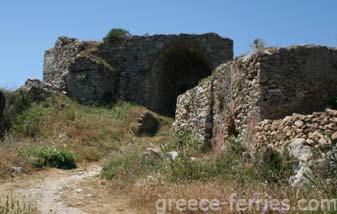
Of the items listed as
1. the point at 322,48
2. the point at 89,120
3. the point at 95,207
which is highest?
the point at 322,48

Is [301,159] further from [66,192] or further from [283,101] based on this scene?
[66,192]

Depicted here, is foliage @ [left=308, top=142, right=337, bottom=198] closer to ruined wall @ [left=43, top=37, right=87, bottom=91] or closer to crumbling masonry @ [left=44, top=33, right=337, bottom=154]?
crumbling masonry @ [left=44, top=33, right=337, bottom=154]

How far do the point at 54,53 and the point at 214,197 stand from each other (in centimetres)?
1829

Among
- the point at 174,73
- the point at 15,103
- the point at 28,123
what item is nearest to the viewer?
the point at 28,123

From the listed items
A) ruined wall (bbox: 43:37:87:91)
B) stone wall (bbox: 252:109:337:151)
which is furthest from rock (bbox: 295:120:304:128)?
ruined wall (bbox: 43:37:87:91)

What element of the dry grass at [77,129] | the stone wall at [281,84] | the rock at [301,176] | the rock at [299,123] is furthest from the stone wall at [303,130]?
the dry grass at [77,129]

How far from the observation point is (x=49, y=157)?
12.2 metres

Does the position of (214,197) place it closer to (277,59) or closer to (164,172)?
(164,172)

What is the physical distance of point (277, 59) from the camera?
1005cm

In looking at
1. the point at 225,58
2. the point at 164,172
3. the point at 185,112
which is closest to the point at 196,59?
the point at 225,58

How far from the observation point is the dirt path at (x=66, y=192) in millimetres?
7958

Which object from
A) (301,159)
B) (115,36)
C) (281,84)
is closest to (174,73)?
(115,36)

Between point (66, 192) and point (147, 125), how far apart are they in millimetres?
9442

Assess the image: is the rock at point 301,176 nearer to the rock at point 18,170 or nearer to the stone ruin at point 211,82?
the stone ruin at point 211,82
